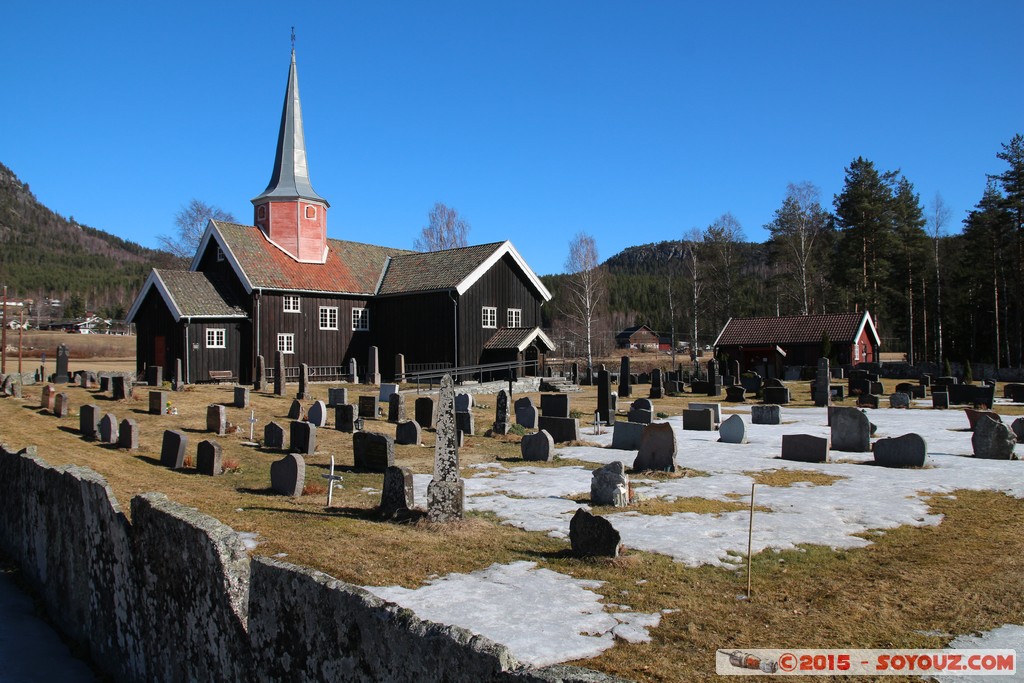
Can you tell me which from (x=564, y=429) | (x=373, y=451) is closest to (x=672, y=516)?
(x=373, y=451)

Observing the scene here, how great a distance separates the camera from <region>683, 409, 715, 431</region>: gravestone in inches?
853

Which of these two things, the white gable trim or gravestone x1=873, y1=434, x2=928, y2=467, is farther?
the white gable trim

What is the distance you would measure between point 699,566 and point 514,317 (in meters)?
32.9

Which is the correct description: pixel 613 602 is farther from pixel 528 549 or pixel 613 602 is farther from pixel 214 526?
pixel 214 526

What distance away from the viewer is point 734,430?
61.3 feet

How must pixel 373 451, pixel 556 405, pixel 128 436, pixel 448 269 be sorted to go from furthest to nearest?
pixel 448 269 < pixel 556 405 < pixel 128 436 < pixel 373 451

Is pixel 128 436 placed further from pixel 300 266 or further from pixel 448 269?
pixel 448 269

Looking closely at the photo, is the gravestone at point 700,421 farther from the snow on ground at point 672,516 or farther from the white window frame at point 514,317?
the white window frame at point 514,317

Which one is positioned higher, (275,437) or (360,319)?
(360,319)

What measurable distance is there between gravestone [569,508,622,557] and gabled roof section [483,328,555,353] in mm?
29073

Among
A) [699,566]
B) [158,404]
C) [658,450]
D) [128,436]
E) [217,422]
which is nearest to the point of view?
[699,566]

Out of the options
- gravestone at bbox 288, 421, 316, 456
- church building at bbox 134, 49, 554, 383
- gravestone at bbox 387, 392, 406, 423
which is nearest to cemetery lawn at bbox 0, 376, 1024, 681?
gravestone at bbox 288, 421, 316, 456

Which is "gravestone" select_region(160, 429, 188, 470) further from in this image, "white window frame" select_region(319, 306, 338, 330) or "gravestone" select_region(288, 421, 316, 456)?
"white window frame" select_region(319, 306, 338, 330)

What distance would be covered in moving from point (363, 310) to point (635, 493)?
30160mm
